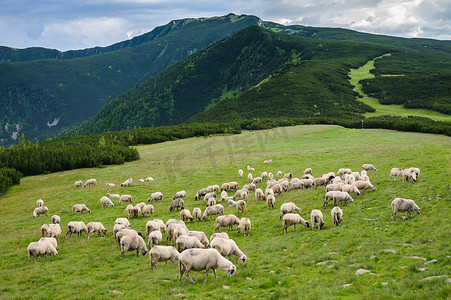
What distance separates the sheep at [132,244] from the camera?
1997 cm

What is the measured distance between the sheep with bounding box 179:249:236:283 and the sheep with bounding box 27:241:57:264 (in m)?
11.6

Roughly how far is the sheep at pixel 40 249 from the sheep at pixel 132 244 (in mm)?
5439

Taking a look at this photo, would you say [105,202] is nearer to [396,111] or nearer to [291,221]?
[291,221]

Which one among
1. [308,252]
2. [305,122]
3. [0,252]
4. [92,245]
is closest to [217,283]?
[308,252]

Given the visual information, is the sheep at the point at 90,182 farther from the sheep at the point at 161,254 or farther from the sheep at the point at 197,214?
the sheep at the point at 161,254

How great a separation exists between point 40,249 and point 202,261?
12.8 metres

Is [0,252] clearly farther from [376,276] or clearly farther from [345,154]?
[345,154]

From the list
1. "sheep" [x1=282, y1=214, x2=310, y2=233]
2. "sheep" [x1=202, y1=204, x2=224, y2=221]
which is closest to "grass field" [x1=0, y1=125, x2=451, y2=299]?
"sheep" [x1=282, y1=214, x2=310, y2=233]

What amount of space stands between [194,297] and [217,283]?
1.60 meters

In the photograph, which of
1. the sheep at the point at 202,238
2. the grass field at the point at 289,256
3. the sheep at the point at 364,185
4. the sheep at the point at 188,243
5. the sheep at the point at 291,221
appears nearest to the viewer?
the grass field at the point at 289,256

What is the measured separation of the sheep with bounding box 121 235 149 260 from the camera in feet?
65.5

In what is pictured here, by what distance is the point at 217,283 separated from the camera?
14.7 m

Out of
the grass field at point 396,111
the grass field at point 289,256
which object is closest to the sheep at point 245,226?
the grass field at point 289,256

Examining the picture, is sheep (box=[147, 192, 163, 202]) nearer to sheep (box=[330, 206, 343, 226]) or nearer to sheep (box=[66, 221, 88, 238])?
sheep (box=[66, 221, 88, 238])
